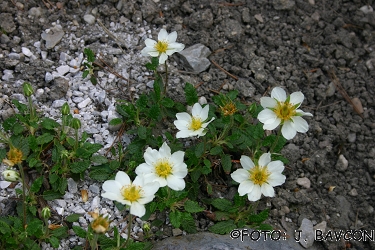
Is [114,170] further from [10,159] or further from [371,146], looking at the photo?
[371,146]

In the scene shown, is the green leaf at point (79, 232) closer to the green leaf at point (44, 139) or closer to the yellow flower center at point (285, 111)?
the green leaf at point (44, 139)

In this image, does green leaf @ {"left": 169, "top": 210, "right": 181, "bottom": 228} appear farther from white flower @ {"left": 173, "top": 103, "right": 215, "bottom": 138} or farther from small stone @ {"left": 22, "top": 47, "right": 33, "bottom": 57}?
small stone @ {"left": 22, "top": 47, "right": 33, "bottom": 57}

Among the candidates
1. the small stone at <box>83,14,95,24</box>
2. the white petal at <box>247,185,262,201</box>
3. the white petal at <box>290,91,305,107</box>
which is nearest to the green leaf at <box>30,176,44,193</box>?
the white petal at <box>247,185,262,201</box>

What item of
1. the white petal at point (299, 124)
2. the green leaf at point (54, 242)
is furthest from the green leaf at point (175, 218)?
the white petal at point (299, 124)

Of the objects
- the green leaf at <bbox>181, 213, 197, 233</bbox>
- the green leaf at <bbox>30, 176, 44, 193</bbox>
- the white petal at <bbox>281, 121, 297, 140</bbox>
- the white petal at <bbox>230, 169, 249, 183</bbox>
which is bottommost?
the green leaf at <bbox>181, 213, 197, 233</bbox>

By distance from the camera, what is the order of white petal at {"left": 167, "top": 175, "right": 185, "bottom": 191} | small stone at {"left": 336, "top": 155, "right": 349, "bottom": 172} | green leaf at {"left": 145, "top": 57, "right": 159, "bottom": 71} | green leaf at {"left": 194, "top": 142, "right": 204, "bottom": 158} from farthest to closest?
small stone at {"left": 336, "top": 155, "right": 349, "bottom": 172} → green leaf at {"left": 145, "top": 57, "right": 159, "bottom": 71} → green leaf at {"left": 194, "top": 142, "right": 204, "bottom": 158} → white petal at {"left": 167, "top": 175, "right": 185, "bottom": 191}
